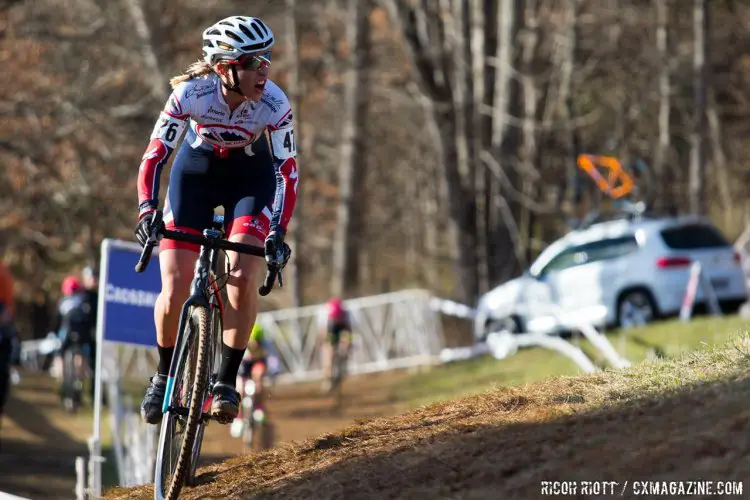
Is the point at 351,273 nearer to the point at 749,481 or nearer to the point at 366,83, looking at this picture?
the point at 366,83

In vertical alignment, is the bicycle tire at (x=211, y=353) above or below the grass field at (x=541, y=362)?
above

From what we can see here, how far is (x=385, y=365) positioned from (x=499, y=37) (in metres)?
7.31

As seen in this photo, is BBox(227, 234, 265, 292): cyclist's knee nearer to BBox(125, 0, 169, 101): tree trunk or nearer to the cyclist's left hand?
the cyclist's left hand

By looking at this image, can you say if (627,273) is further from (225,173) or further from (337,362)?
(225,173)

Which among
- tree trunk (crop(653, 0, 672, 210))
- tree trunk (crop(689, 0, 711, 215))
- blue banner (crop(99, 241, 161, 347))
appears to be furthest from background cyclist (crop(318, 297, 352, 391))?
tree trunk (crop(653, 0, 672, 210))

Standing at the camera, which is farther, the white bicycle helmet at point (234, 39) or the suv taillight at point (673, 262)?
the suv taillight at point (673, 262)

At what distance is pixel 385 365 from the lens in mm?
27500

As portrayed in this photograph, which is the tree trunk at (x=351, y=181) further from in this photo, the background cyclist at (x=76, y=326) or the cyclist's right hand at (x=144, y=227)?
the cyclist's right hand at (x=144, y=227)

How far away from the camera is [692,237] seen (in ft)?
68.2

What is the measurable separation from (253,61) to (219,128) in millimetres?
419

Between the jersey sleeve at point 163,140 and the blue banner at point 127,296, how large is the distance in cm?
449

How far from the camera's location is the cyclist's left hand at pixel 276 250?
22.5ft

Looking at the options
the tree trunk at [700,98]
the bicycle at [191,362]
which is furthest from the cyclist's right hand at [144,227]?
the tree trunk at [700,98]

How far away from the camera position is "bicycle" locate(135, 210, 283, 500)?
6.92m
